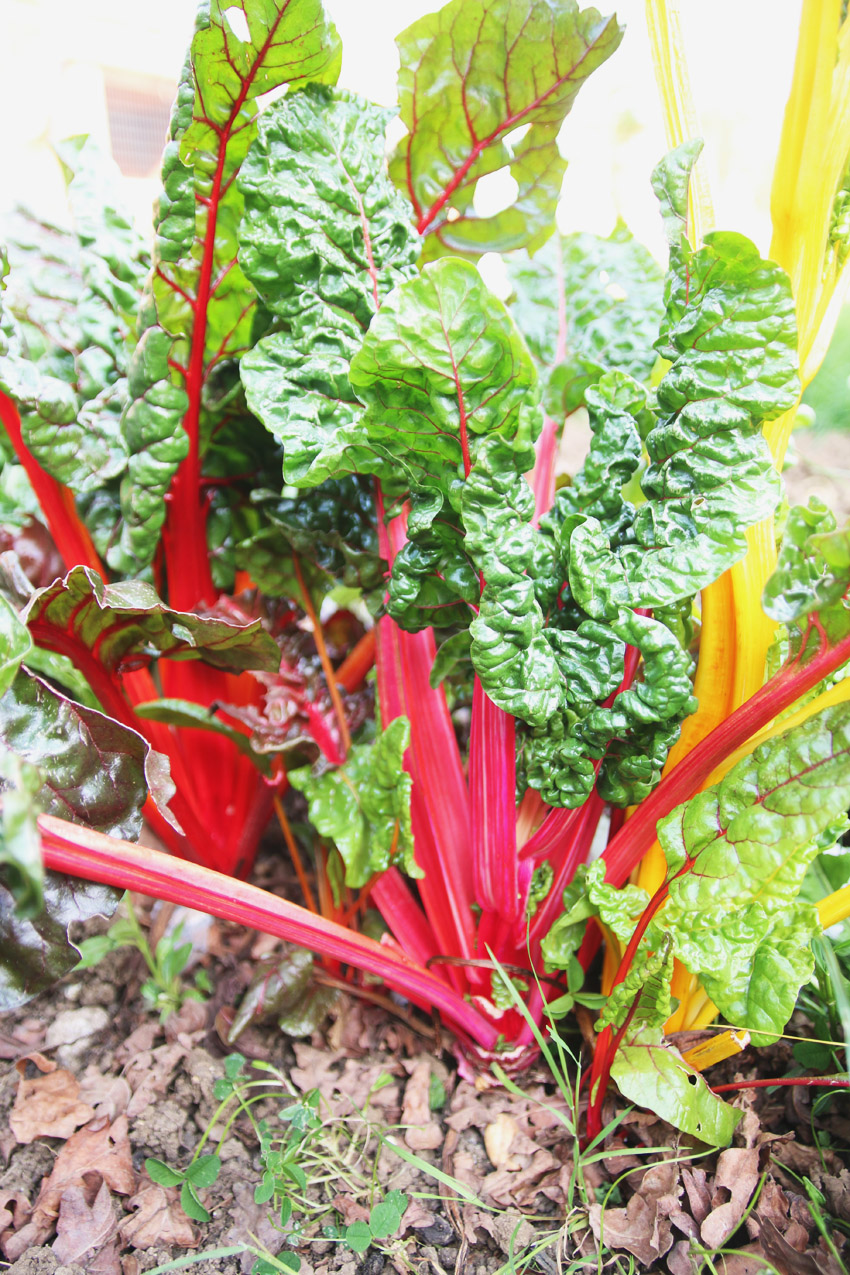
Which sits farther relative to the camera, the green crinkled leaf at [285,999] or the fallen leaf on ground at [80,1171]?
the green crinkled leaf at [285,999]

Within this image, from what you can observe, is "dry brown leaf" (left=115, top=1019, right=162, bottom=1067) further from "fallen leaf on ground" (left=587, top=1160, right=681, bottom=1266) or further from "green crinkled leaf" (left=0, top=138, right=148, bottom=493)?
"green crinkled leaf" (left=0, top=138, right=148, bottom=493)

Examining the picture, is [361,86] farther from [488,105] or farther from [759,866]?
[759,866]

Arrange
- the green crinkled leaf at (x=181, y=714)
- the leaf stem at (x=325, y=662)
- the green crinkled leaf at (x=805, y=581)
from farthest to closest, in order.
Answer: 1. the leaf stem at (x=325, y=662)
2. the green crinkled leaf at (x=181, y=714)
3. the green crinkled leaf at (x=805, y=581)

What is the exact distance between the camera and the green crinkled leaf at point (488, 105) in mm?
891

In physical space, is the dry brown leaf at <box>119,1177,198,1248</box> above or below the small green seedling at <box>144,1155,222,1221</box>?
below

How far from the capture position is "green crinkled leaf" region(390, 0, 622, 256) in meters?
0.89

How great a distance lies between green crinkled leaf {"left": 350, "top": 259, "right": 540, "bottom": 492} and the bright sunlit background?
6.80 ft

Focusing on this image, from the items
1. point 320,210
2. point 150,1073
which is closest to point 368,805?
point 150,1073

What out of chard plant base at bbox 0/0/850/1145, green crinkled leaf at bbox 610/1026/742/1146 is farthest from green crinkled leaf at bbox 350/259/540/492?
green crinkled leaf at bbox 610/1026/742/1146

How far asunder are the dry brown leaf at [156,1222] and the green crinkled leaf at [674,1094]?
46cm

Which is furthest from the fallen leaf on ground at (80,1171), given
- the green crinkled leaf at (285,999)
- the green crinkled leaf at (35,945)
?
the green crinkled leaf at (35,945)

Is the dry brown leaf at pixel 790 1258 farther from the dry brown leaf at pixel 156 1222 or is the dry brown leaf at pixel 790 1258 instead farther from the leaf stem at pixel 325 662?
the leaf stem at pixel 325 662

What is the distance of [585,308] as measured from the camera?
1093mm

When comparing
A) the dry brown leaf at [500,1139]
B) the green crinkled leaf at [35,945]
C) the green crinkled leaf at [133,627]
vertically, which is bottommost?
the dry brown leaf at [500,1139]
